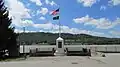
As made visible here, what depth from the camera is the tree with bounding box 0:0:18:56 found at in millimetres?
40844

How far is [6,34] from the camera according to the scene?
41156mm

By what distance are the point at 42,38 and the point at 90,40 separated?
19855mm

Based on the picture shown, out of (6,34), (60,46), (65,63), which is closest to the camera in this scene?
(65,63)

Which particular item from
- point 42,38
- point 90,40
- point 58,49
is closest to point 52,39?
point 42,38

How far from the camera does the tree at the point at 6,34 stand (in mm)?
40844

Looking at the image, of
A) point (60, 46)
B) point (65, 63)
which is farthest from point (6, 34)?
point (65, 63)

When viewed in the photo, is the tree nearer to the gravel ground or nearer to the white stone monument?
the white stone monument

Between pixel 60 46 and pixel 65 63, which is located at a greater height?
pixel 60 46

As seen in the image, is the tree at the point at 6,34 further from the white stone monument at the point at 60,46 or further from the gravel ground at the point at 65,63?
the gravel ground at the point at 65,63

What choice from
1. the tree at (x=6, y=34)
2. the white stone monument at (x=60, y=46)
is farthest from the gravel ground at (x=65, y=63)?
the white stone monument at (x=60, y=46)

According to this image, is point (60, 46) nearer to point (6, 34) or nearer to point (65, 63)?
point (6, 34)

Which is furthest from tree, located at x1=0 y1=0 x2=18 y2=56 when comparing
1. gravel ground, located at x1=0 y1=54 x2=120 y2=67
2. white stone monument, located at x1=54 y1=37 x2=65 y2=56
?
gravel ground, located at x1=0 y1=54 x2=120 y2=67

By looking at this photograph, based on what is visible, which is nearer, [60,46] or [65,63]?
[65,63]

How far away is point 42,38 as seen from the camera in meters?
114
